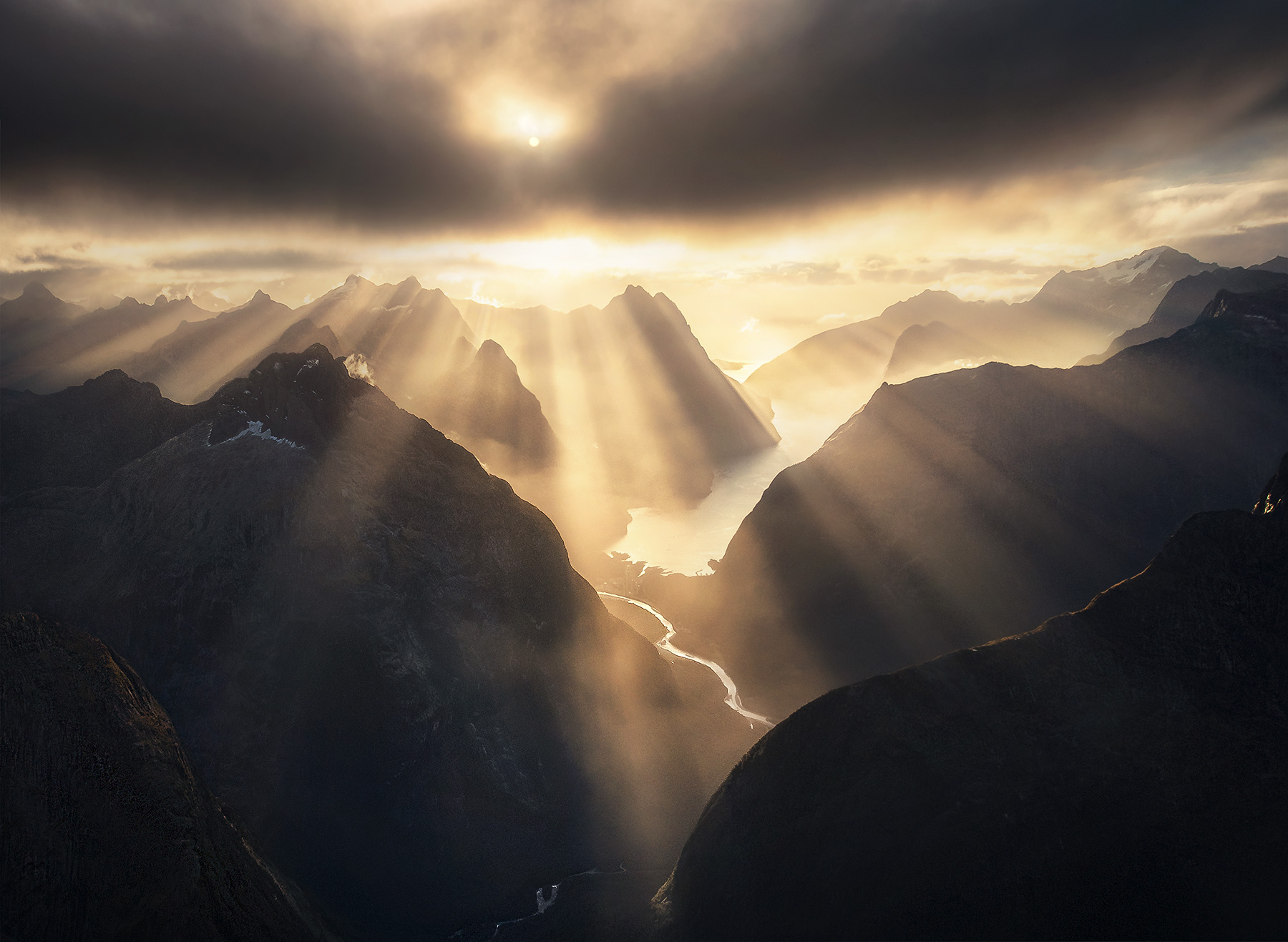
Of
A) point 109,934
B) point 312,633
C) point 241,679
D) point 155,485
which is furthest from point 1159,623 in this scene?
point 155,485

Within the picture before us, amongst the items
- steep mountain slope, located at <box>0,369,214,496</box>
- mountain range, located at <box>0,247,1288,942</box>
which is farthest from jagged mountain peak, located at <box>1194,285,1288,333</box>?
steep mountain slope, located at <box>0,369,214,496</box>

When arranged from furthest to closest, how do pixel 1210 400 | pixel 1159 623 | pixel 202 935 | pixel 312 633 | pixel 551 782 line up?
pixel 1210 400 < pixel 551 782 < pixel 312 633 < pixel 1159 623 < pixel 202 935

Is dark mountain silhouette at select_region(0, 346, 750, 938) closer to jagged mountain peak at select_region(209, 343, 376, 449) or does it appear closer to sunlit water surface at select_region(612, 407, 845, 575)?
jagged mountain peak at select_region(209, 343, 376, 449)

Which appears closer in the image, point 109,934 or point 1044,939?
point 109,934

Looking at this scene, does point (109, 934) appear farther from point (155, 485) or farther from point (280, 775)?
point (155, 485)

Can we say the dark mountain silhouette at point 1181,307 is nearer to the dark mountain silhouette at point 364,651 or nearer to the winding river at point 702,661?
the winding river at point 702,661

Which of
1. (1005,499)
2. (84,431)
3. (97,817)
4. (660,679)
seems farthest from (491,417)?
(97,817)
